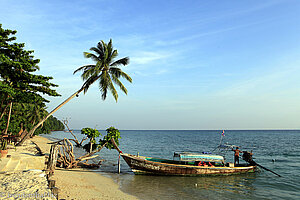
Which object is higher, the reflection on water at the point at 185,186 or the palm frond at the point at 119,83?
the palm frond at the point at 119,83

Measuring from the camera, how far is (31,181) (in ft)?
32.1

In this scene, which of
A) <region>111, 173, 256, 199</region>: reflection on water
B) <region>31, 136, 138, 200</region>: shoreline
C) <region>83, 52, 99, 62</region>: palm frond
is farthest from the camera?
<region>83, 52, 99, 62</region>: palm frond

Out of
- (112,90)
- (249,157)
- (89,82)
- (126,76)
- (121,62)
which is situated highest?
(121,62)

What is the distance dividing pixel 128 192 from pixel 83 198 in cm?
335

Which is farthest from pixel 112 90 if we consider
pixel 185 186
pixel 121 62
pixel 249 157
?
pixel 249 157

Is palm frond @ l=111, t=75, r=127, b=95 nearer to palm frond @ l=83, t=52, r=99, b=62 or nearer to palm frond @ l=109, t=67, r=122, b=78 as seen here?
palm frond @ l=109, t=67, r=122, b=78

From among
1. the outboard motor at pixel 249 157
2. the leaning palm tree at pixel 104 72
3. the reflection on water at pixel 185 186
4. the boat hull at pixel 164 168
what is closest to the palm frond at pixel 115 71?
the leaning palm tree at pixel 104 72

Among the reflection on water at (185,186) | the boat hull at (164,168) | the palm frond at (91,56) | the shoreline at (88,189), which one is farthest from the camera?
the palm frond at (91,56)

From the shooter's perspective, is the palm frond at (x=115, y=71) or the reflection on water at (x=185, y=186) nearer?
the reflection on water at (x=185, y=186)

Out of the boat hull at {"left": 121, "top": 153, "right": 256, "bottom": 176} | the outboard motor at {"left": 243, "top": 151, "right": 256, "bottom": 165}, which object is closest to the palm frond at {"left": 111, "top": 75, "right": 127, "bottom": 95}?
the boat hull at {"left": 121, "top": 153, "right": 256, "bottom": 176}

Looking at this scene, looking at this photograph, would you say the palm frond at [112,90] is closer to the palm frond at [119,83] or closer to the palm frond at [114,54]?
the palm frond at [119,83]

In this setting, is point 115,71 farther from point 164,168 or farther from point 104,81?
point 164,168

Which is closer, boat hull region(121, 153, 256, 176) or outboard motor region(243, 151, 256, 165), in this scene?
boat hull region(121, 153, 256, 176)

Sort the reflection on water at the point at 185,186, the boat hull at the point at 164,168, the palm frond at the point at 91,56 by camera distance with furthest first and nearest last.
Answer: the palm frond at the point at 91,56 → the boat hull at the point at 164,168 → the reflection on water at the point at 185,186
